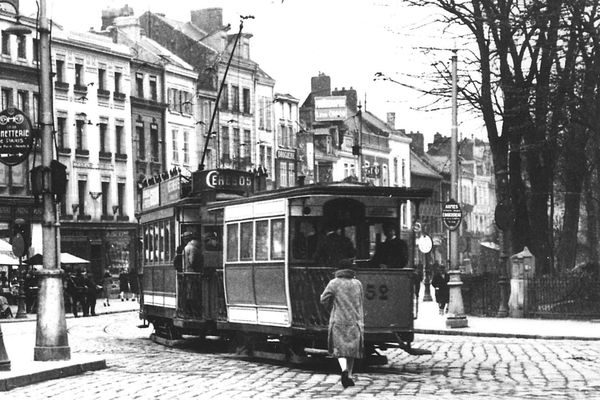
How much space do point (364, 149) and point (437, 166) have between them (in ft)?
87.0

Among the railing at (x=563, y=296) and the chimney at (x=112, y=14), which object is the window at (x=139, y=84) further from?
the railing at (x=563, y=296)

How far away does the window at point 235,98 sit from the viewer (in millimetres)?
88938

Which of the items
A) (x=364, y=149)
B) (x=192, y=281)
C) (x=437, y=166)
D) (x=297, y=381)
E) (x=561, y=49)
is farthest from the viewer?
(x=437, y=166)

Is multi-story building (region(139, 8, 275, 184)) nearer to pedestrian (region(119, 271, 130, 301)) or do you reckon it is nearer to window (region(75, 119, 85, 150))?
window (region(75, 119, 85, 150))

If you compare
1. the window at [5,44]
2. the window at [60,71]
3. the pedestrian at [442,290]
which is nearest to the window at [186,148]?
the window at [60,71]

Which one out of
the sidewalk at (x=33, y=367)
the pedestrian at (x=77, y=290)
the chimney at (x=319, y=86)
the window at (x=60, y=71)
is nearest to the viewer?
the sidewalk at (x=33, y=367)

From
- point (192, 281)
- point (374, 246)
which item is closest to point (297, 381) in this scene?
point (374, 246)

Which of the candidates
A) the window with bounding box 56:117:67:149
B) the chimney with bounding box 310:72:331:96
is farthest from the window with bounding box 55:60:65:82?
the chimney with bounding box 310:72:331:96

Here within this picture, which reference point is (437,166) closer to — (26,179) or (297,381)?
(26,179)

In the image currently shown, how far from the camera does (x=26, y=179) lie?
66.8 m

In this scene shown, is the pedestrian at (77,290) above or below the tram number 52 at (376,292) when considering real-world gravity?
below

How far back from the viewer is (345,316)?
17.1 metres

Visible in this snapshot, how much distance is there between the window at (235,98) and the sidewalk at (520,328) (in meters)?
50.7

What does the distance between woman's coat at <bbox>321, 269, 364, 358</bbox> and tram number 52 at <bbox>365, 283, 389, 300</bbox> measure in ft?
8.67
